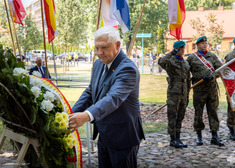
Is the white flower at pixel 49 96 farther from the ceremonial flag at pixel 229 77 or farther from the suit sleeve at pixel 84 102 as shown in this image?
the ceremonial flag at pixel 229 77

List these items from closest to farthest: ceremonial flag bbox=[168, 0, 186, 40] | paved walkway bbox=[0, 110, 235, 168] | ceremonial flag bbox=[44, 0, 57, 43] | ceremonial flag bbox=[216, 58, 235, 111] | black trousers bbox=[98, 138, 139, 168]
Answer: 1. black trousers bbox=[98, 138, 139, 168]
2. paved walkway bbox=[0, 110, 235, 168]
3. ceremonial flag bbox=[216, 58, 235, 111]
4. ceremonial flag bbox=[168, 0, 186, 40]
5. ceremonial flag bbox=[44, 0, 57, 43]

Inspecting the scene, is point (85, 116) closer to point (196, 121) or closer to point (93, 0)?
point (196, 121)

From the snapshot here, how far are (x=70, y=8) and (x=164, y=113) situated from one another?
978 inches

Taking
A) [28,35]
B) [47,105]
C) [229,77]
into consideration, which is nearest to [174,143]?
[229,77]

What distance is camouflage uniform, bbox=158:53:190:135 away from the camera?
657cm

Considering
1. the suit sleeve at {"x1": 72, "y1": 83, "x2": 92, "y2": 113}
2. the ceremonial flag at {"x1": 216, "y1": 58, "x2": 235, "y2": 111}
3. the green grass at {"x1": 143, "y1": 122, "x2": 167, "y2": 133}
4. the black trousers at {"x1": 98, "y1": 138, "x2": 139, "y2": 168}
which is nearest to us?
the black trousers at {"x1": 98, "y1": 138, "x2": 139, "y2": 168}

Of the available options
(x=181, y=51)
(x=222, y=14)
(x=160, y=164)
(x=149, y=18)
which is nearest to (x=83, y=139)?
(x=160, y=164)

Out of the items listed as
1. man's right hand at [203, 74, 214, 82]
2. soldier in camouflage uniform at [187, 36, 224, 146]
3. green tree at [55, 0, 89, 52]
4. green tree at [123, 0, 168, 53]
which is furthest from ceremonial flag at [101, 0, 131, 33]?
green tree at [123, 0, 168, 53]

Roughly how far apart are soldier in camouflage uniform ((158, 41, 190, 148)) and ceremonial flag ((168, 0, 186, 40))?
457 millimetres

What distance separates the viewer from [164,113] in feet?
34.4

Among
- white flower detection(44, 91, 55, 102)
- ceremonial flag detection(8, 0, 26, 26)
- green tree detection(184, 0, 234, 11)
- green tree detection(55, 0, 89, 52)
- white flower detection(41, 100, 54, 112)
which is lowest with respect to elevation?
white flower detection(41, 100, 54, 112)

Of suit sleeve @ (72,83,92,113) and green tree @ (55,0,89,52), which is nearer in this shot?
suit sleeve @ (72,83,92,113)

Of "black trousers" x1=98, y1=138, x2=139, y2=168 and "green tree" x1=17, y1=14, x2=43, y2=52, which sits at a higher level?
"green tree" x1=17, y1=14, x2=43, y2=52

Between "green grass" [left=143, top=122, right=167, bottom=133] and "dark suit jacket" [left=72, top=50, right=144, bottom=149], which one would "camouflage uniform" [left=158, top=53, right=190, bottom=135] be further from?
"dark suit jacket" [left=72, top=50, right=144, bottom=149]
